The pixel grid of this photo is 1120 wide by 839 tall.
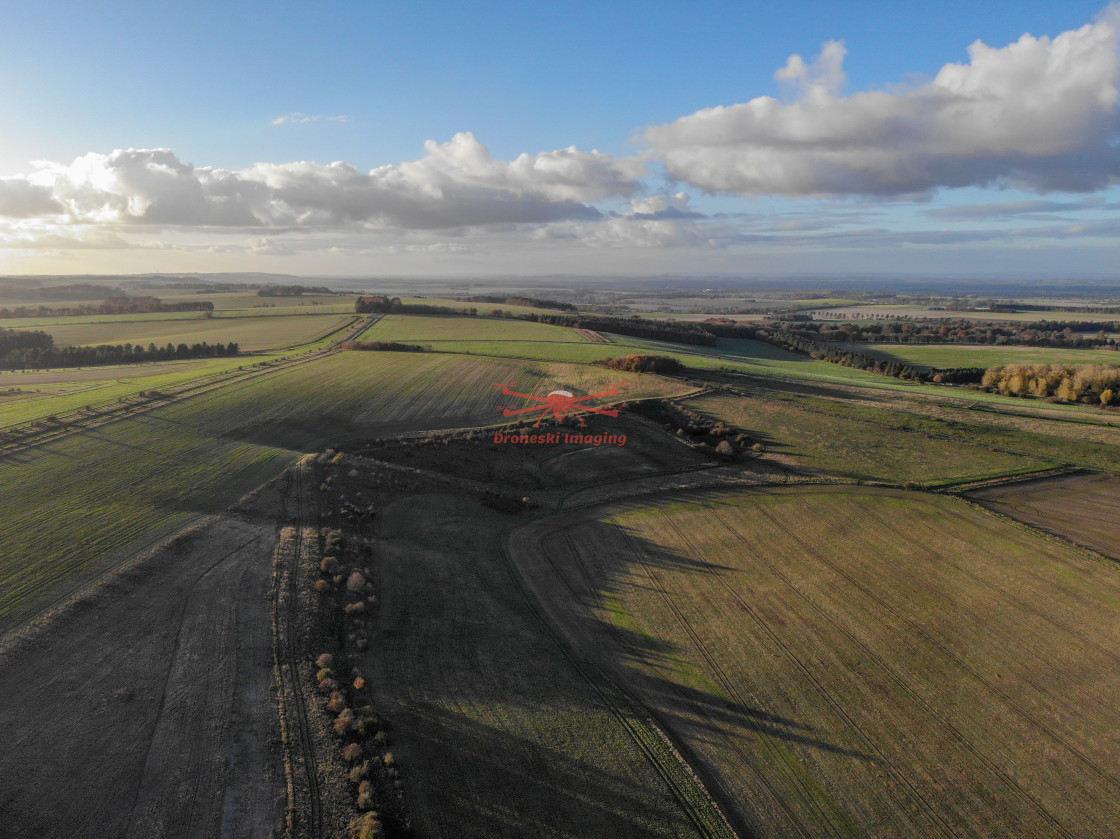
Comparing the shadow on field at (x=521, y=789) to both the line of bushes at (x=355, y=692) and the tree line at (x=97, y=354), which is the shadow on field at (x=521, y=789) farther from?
the tree line at (x=97, y=354)

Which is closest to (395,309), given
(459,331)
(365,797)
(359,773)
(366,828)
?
(459,331)

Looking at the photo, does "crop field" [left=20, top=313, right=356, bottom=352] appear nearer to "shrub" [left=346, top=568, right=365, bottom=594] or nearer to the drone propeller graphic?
the drone propeller graphic

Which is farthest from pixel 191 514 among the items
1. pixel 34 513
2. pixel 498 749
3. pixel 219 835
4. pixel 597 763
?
pixel 597 763

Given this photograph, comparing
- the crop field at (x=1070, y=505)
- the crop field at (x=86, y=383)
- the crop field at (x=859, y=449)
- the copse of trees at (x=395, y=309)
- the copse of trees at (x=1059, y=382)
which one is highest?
the copse of trees at (x=395, y=309)

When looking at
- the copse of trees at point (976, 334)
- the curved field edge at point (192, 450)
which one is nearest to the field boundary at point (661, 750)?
the curved field edge at point (192, 450)

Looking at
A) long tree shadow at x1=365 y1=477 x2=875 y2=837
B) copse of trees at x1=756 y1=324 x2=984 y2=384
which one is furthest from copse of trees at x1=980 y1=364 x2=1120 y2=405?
long tree shadow at x1=365 y1=477 x2=875 y2=837

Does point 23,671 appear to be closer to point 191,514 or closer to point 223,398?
point 191,514
